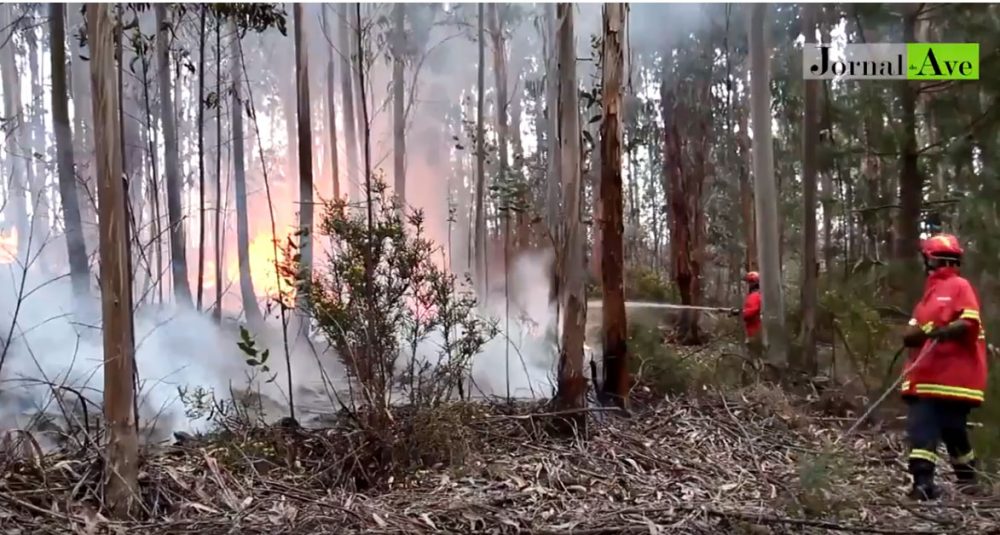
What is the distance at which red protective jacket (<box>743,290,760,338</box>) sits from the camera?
14.1 feet

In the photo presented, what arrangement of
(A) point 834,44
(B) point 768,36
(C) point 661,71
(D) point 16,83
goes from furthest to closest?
(D) point 16,83 → (C) point 661,71 → (B) point 768,36 → (A) point 834,44

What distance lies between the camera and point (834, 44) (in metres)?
3.46

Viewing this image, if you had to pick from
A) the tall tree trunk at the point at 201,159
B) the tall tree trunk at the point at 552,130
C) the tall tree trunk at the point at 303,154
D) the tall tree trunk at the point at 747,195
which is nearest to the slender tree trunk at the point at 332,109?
the tall tree trunk at the point at 303,154

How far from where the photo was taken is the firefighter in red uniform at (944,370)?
299cm

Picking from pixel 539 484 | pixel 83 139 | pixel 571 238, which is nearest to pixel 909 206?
pixel 571 238

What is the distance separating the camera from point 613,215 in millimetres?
4078

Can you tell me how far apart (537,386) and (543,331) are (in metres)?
0.31

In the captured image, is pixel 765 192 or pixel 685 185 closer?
pixel 765 192

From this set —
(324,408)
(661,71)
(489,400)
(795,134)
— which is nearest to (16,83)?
(324,408)

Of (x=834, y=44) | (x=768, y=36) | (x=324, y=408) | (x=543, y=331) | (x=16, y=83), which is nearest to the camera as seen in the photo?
(x=834, y=44)

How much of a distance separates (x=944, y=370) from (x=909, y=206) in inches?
36.2

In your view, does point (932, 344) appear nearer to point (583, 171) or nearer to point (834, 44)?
point (834, 44)

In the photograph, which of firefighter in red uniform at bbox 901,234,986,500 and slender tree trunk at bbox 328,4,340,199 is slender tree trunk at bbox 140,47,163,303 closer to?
slender tree trunk at bbox 328,4,340,199

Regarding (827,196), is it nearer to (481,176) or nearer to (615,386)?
(615,386)
